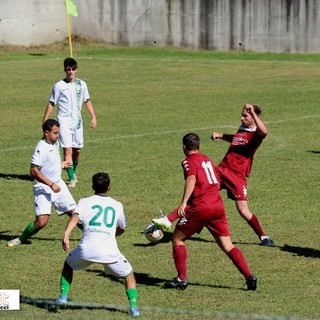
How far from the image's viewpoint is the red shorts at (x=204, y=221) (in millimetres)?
12352

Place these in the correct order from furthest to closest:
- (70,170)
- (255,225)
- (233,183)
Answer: (70,170) < (233,183) < (255,225)

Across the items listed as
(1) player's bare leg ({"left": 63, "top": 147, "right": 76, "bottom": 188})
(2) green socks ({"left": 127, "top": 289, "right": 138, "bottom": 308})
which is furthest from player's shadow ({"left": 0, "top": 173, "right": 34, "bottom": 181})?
(2) green socks ({"left": 127, "top": 289, "right": 138, "bottom": 308})

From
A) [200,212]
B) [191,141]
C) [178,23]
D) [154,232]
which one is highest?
[191,141]

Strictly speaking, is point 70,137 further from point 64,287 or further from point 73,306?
point 64,287

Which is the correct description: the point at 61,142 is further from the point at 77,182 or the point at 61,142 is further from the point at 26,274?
the point at 26,274

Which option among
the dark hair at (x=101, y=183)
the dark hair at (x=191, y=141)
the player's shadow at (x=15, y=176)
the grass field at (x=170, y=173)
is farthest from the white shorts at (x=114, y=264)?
the player's shadow at (x=15, y=176)

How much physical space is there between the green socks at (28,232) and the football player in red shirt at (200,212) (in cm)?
266

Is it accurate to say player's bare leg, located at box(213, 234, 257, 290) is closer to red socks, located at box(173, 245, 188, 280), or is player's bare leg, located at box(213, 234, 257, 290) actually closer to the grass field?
the grass field

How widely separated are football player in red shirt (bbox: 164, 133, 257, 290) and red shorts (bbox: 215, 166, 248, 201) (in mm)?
2380

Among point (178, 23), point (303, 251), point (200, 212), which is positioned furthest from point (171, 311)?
point (178, 23)

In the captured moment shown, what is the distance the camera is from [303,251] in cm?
1429

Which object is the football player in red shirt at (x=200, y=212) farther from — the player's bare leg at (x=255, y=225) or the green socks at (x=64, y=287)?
the player's bare leg at (x=255, y=225)

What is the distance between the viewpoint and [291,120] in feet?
→ 89.3

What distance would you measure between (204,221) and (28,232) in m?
3.17
